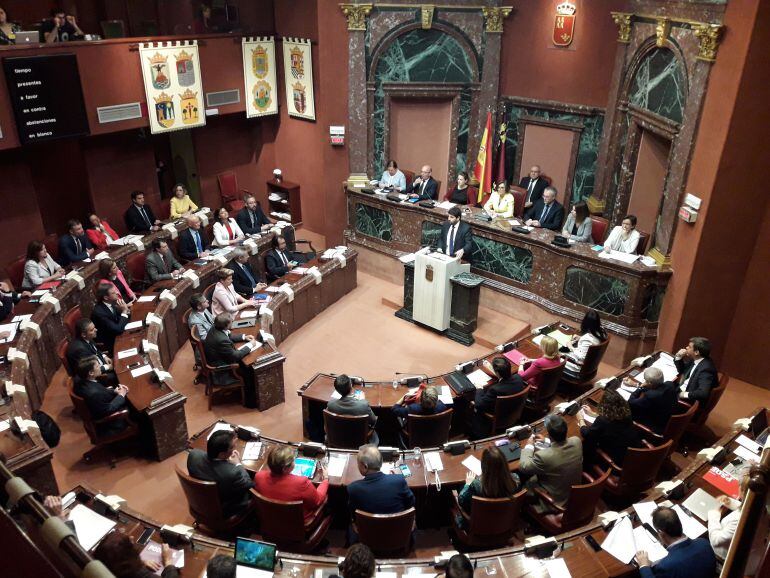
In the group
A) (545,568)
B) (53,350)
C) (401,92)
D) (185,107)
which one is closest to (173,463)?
(53,350)

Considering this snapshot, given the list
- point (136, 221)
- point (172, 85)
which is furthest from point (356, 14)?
point (136, 221)

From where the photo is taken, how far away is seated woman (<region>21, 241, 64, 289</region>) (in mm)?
7680

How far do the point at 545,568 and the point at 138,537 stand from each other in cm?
275

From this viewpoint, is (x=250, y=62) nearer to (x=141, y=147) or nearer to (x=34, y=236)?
(x=141, y=147)

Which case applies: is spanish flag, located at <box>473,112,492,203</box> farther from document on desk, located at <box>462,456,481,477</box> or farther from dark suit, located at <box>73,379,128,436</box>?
dark suit, located at <box>73,379,128,436</box>

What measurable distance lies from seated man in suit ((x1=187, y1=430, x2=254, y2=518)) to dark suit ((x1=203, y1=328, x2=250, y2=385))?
7.07ft

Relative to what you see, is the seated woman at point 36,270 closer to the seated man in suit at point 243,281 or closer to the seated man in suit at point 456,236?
the seated man in suit at point 243,281

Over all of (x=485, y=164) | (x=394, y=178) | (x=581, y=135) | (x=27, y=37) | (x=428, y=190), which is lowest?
(x=428, y=190)

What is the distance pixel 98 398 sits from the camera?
5.60 meters

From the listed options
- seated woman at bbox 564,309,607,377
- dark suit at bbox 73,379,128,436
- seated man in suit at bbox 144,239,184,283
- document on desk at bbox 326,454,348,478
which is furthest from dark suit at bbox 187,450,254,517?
seated man in suit at bbox 144,239,184,283

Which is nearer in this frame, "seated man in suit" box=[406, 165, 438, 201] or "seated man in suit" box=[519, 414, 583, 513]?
"seated man in suit" box=[519, 414, 583, 513]

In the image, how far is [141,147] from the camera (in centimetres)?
1059

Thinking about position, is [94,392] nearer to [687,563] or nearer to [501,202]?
[687,563]

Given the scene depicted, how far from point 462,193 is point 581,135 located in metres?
2.17
